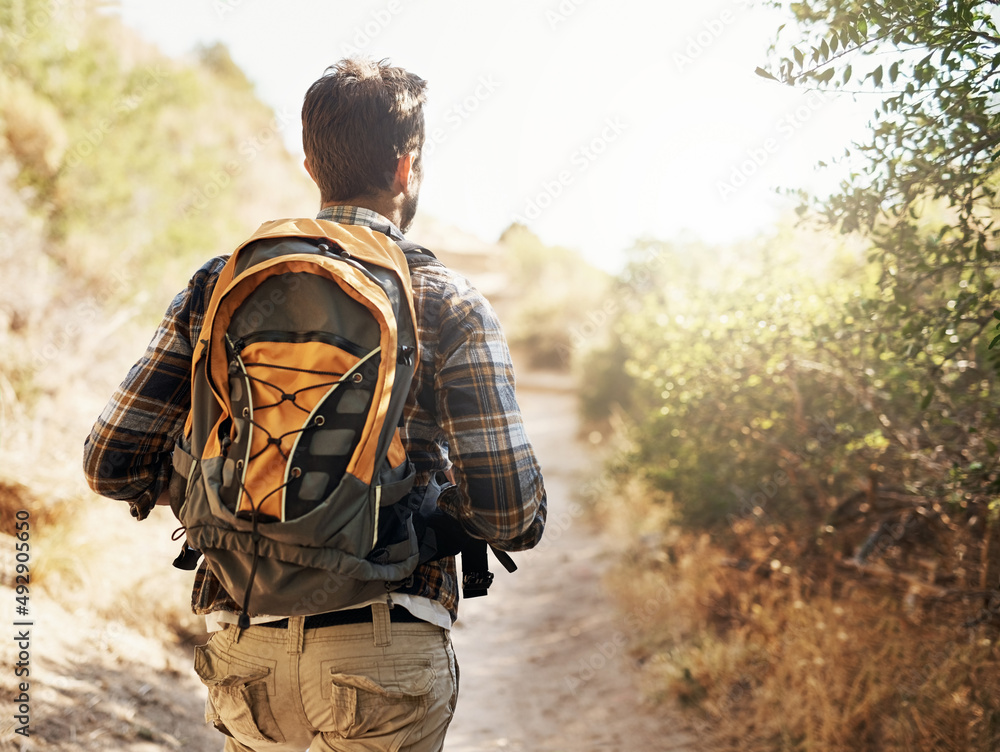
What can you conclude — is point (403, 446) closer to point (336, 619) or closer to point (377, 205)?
point (336, 619)

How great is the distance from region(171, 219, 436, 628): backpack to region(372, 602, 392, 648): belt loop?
4 centimetres

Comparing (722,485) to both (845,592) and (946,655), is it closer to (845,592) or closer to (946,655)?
(845,592)

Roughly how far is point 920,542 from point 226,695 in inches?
150

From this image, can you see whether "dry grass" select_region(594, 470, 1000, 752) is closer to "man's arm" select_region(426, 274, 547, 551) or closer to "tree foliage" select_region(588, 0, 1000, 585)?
"tree foliage" select_region(588, 0, 1000, 585)

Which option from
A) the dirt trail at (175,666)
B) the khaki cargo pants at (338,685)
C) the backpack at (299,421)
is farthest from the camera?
the dirt trail at (175,666)

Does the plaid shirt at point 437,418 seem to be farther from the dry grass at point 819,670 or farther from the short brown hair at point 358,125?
the dry grass at point 819,670

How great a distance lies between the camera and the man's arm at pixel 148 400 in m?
1.45

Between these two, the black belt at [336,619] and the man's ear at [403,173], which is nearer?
the black belt at [336,619]

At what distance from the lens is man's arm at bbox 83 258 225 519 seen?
1446mm

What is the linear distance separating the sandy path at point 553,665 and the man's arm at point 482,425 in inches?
113

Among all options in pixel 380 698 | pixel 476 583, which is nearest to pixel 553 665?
pixel 476 583

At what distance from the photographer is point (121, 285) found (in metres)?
6.65

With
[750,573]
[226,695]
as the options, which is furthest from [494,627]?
[226,695]

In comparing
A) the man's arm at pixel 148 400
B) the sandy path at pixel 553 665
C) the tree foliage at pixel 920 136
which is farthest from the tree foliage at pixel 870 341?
the man's arm at pixel 148 400
